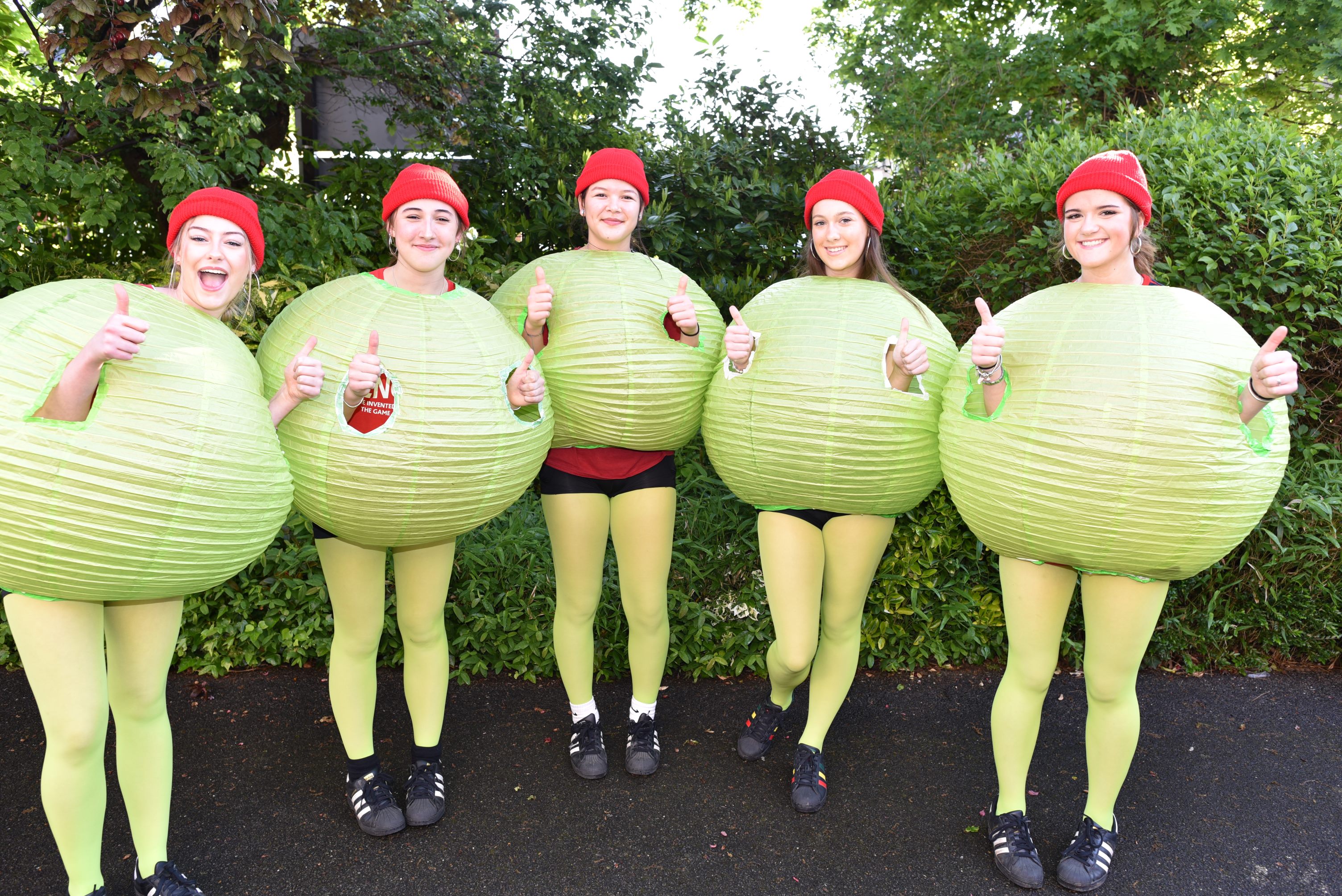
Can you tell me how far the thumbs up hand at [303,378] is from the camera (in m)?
2.58

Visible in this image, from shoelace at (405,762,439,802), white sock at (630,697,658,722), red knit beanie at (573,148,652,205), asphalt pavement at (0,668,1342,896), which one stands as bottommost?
asphalt pavement at (0,668,1342,896)

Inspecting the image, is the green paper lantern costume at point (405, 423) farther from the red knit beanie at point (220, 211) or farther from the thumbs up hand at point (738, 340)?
the thumbs up hand at point (738, 340)

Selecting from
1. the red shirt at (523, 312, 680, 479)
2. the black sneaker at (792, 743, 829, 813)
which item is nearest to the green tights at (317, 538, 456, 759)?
the red shirt at (523, 312, 680, 479)

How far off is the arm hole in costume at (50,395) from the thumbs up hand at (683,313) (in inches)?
65.7

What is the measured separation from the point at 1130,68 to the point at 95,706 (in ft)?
38.3

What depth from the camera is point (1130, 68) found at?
10.4m

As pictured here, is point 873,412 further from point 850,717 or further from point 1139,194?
point 850,717

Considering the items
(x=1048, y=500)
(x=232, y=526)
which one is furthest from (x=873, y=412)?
(x=232, y=526)

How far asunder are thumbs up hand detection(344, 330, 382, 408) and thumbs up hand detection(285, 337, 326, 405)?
8cm

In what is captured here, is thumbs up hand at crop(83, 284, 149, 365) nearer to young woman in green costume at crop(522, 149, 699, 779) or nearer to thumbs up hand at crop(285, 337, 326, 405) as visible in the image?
thumbs up hand at crop(285, 337, 326, 405)

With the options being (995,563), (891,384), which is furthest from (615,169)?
(995,563)

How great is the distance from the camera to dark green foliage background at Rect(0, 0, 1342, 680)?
14.1 ft

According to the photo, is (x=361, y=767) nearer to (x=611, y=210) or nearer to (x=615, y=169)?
(x=611, y=210)

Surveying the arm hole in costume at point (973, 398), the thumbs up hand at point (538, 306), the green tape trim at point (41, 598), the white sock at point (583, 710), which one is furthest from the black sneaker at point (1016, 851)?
the green tape trim at point (41, 598)
